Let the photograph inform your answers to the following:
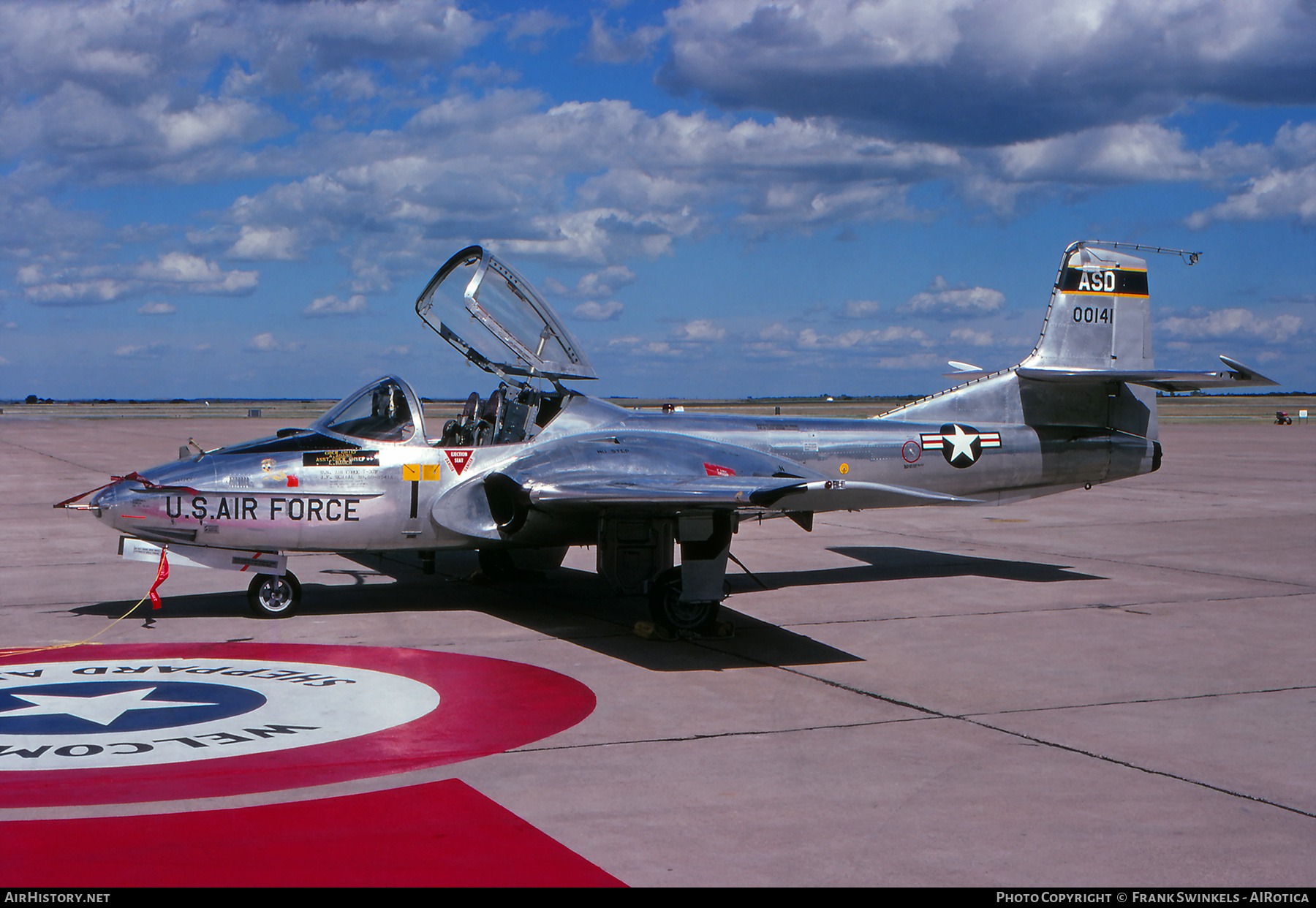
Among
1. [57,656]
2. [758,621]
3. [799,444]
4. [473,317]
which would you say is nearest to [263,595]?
[57,656]

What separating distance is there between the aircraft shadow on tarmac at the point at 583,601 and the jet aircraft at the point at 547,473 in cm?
46

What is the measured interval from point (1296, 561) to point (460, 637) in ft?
37.1

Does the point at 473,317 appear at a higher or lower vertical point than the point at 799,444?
higher

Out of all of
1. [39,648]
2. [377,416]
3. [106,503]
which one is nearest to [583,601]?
[377,416]

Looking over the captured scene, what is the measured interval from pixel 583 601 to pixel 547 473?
1.95m

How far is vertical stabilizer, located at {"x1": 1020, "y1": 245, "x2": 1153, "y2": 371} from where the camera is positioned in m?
14.4

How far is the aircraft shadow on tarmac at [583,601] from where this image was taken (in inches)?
376

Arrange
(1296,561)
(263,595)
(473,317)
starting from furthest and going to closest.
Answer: (1296,561) < (473,317) < (263,595)

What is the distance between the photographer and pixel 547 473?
10.8 metres

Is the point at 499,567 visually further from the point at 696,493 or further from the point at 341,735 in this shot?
the point at 341,735

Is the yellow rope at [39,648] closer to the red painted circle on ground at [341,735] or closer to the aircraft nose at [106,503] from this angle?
the red painted circle on ground at [341,735]
